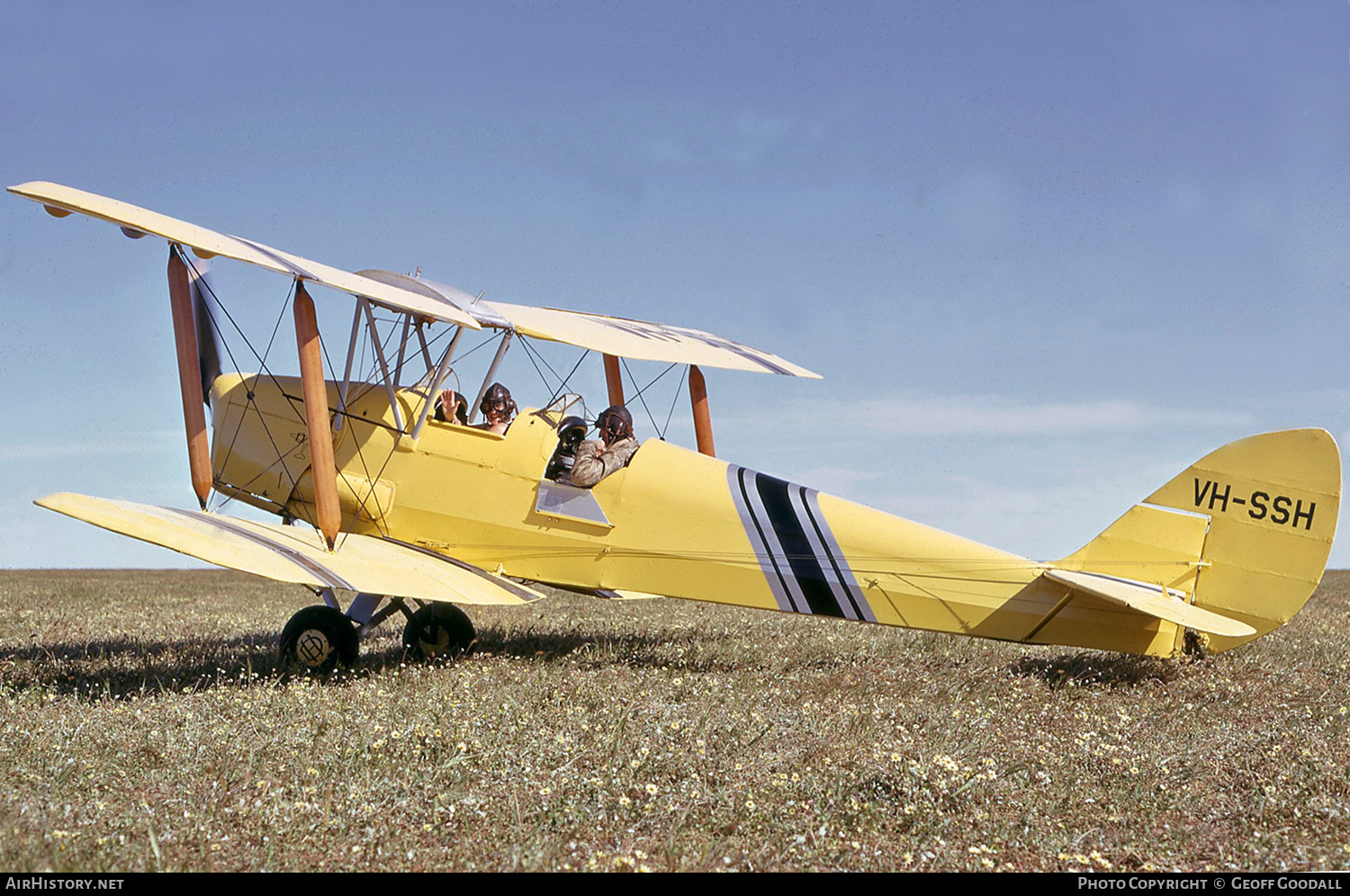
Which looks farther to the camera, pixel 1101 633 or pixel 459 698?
pixel 1101 633

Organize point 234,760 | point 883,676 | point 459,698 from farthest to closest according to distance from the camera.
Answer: point 883,676 → point 459,698 → point 234,760

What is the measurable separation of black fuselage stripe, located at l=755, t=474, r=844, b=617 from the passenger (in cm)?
286

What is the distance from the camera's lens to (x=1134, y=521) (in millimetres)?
8594

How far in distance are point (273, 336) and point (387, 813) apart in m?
5.78

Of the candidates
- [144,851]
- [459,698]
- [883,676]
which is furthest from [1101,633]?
[144,851]

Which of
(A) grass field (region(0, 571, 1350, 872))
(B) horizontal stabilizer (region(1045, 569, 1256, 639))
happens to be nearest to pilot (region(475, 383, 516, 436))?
(A) grass field (region(0, 571, 1350, 872))

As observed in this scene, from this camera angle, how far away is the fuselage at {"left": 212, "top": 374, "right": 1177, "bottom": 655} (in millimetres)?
8297

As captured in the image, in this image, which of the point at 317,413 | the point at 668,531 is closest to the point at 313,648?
the point at 317,413

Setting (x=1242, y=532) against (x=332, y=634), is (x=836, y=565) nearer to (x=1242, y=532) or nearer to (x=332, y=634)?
(x=1242, y=532)

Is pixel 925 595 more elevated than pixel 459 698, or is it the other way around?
pixel 925 595

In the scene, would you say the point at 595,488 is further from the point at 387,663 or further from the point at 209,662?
the point at 209,662

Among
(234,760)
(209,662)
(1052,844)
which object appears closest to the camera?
(1052,844)

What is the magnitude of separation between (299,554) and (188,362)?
1915mm

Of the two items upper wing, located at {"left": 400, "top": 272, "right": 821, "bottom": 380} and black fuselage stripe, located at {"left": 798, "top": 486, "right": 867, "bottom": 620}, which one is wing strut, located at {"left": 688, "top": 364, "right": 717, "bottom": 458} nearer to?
upper wing, located at {"left": 400, "top": 272, "right": 821, "bottom": 380}
